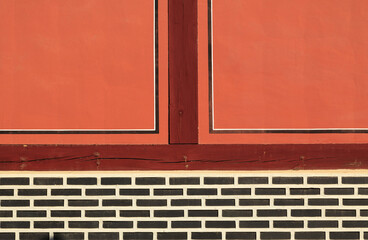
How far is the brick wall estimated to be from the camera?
3.09 m

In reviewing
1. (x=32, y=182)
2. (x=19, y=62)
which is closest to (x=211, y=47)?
(x=19, y=62)

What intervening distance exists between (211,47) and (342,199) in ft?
5.19

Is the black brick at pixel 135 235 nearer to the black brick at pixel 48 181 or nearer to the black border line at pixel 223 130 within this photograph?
the black brick at pixel 48 181

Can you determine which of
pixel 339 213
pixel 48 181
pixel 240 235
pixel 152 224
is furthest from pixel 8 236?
pixel 339 213

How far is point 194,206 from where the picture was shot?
10.2 feet

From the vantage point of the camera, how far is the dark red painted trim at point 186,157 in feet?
10.1

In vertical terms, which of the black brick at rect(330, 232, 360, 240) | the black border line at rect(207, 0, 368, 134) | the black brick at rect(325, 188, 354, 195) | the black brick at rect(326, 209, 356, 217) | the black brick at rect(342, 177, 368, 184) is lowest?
the black brick at rect(330, 232, 360, 240)

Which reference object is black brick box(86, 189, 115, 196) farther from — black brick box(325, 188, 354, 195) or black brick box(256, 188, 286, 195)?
black brick box(325, 188, 354, 195)

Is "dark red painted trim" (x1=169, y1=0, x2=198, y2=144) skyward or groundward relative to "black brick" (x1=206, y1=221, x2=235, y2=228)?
skyward

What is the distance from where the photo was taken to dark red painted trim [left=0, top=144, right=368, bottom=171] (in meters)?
3.06

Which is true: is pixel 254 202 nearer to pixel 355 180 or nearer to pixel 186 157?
pixel 186 157

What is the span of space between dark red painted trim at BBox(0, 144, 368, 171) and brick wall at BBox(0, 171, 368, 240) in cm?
7

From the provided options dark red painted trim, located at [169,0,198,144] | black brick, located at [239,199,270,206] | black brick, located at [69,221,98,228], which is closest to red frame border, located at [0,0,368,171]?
dark red painted trim, located at [169,0,198,144]

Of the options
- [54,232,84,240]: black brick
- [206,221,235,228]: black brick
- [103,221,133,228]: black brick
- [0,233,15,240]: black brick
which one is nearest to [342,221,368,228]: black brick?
[206,221,235,228]: black brick
